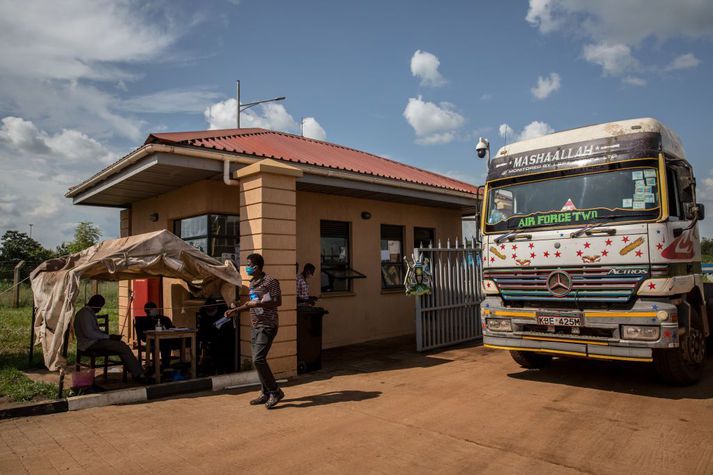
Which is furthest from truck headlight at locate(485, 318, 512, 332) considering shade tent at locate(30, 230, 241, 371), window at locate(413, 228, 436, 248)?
Answer: window at locate(413, 228, 436, 248)

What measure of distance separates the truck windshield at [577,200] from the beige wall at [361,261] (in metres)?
4.30

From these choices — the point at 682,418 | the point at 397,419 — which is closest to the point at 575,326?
the point at 682,418

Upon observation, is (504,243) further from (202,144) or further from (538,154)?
(202,144)

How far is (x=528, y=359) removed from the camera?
7.59 meters

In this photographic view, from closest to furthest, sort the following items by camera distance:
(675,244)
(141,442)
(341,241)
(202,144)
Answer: (141,442) < (675,244) < (202,144) < (341,241)

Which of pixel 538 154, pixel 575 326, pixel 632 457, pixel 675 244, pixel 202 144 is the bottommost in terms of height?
pixel 632 457

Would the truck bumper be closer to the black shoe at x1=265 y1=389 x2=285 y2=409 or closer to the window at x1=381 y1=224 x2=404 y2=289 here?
the black shoe at x1=265 y1=389 x2=285 y2=409

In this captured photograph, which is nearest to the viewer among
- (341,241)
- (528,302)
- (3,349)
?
(528,302)

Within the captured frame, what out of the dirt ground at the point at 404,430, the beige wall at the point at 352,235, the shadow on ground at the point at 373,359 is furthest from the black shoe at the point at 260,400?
the beige wall at the point at 352,235

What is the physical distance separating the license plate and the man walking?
339 cm

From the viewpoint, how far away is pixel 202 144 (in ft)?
26.0

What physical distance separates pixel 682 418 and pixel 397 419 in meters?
2.98

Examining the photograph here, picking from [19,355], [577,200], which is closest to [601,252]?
[577,200]

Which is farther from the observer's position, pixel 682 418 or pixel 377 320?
pixel 377 320
